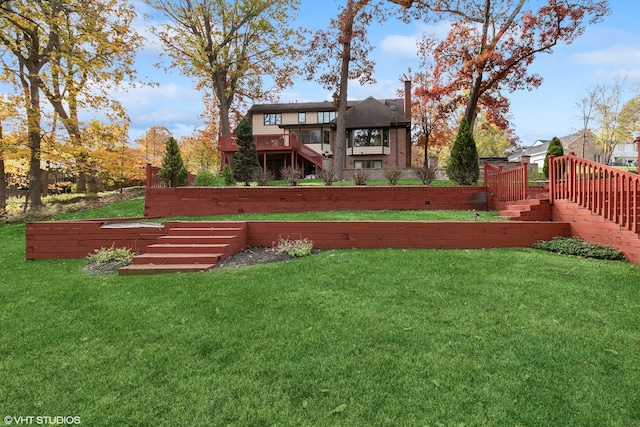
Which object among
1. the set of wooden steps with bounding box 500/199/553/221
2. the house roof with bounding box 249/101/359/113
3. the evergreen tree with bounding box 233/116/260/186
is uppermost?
the house roof with bounding box 249/101/359/113

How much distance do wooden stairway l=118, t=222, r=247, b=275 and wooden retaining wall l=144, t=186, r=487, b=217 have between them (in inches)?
159

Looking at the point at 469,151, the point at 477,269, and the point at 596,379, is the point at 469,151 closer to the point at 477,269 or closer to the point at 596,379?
the point at 477,269

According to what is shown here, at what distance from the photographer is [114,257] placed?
6414 mm

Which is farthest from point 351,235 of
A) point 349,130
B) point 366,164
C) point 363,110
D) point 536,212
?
point 363,110

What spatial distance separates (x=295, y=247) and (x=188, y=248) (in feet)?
6.38

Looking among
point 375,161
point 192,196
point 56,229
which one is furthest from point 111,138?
point 375,161

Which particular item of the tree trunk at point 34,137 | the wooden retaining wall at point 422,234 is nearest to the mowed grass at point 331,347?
the wooden retaining wall at point 422,234

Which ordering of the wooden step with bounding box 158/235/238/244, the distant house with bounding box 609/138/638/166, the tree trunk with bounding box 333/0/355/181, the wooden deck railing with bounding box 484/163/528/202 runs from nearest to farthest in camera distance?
1. the wooden step with bounding box 158/235/238/244
2. the wooden deck railing with bounding box 484/163/528/202
3. the tree trunk with bounding box 333/0/355/181
4. the distant house with bounding box 609/138/638/166

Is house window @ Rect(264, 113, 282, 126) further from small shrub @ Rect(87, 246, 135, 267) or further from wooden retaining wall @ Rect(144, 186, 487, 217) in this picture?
small shrub @ Rect(87, 246, 135, 267)

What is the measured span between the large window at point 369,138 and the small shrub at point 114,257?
989 inches

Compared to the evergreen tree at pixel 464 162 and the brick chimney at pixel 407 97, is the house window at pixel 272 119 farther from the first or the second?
the evergreen tree at pixel 464 162

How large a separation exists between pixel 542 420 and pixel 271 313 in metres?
2.54

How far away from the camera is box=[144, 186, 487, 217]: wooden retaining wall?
11055 millimetres

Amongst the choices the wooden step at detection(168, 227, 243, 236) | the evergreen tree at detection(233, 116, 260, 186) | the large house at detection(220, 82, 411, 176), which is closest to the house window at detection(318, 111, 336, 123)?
the large house at detection(220, 82, 411, 176)
